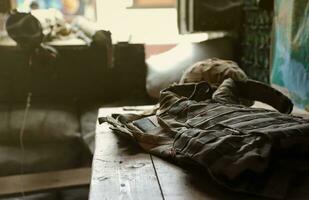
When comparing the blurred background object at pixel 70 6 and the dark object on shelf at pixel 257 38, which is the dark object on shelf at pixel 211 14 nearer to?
the dark object on shelf at pixel 257 38

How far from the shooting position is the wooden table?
0.67 m

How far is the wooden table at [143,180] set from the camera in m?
0.67

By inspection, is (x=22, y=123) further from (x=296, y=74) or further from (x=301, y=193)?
(x=301, y=193)

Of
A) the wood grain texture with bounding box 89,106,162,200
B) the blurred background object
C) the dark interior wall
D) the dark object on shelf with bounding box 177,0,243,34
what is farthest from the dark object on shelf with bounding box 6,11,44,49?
the wood grain texture with bounding box 89,106,162,200

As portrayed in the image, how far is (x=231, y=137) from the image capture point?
720mm

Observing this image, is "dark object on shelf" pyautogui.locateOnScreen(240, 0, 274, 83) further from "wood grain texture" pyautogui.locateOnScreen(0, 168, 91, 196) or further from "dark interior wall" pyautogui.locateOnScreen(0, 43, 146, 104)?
"wood grain texture" pyautogui.locateOnScreen(0, 168, 91, 196)

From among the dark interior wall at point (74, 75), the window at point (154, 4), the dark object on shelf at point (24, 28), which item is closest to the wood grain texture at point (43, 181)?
the dark interior wall at point (74, 75)

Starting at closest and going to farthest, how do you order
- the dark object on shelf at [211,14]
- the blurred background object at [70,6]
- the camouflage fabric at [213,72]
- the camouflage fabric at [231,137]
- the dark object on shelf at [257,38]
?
1. the camouflage fabric at [231,137]
2. the camouflage fabric at [213,72]
3. the dark object on shelf at [257,38]
4. the dark object on shelf at [211,14]
5. the blurred background object at [70,6]

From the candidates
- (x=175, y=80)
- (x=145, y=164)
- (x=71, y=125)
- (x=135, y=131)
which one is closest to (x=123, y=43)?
(x=175, y=80)

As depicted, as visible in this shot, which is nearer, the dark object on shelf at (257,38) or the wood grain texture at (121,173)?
the wood grain texture at (121,173)

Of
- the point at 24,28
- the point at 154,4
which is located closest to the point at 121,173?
the point at 24,28

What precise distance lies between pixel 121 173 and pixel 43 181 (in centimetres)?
110

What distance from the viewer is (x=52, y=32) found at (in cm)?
218

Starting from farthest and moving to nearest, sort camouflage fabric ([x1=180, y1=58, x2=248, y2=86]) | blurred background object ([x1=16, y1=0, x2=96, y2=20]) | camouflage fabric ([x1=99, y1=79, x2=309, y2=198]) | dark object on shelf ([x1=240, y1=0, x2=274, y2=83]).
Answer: blurred background object ([x1=16, y1=0, x2=96, y2=20]), dark object on shelf ([x1=240, y1=0, x2=274, y2=83]), camouflage fabric ([x1=180, y1=58, x2=248, y2=86]), camouflage fabric ([x1=99, y1=79, x2=309, y2=198])
